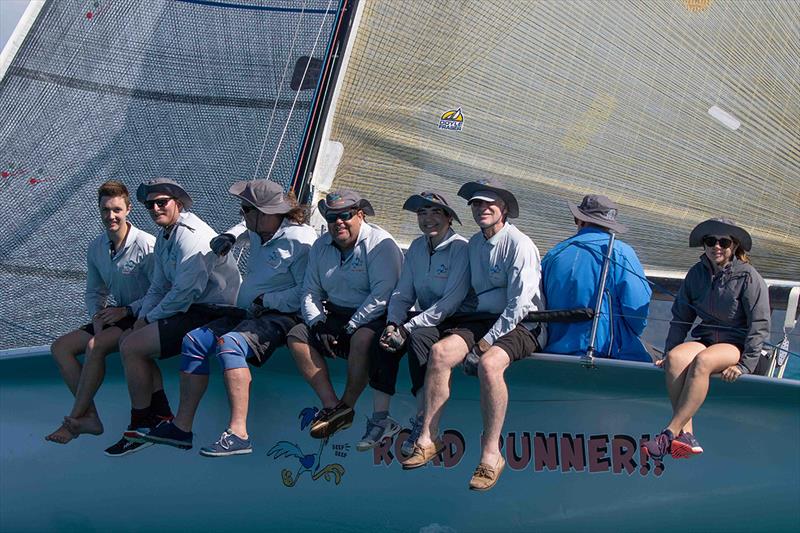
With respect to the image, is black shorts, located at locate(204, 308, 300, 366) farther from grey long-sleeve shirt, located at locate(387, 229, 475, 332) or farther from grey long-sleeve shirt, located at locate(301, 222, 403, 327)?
grey long-sleeve shirt, located at locate(387, 229, 475, 332)

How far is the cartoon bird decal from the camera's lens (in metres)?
4.79

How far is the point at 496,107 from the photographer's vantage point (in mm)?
6004

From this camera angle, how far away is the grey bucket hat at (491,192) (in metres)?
4.44

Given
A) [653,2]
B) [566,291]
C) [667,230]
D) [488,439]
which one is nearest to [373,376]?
[488,439]

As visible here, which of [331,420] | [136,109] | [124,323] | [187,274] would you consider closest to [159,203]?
[187,274]

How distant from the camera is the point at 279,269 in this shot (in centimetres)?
487

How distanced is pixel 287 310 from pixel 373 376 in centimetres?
56

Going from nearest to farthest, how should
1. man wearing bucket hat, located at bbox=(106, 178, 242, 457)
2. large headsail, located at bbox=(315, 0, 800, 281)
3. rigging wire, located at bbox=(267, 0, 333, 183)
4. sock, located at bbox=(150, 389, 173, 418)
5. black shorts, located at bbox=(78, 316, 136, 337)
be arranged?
man wearing bucket hat, located at bbox=(106, 178, 242, 457), sock, located at bbox=(150, 389, 173, 418), black shorts, located at bbox=(78, 316, 136, 337), large headsail, located at bbox=(315, 0, 800, 281), rigging wire, located at bbox=(267, 0, 333, 183)

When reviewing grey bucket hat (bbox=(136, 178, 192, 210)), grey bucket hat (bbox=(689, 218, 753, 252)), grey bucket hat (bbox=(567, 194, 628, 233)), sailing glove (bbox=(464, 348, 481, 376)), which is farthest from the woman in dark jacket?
grey bucket hat (bbox=(136, 178, 192, 210))

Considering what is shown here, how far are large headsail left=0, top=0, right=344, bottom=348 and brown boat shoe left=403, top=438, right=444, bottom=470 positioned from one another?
2.27 metres

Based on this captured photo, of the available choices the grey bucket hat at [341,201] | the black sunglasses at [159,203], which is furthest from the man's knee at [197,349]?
the grey bucket hat at [341,201]

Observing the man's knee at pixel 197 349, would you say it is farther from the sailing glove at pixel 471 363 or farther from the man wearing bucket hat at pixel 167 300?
the sailing glove at pixel 471 363

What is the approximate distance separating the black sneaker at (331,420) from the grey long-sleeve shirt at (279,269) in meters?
0.51

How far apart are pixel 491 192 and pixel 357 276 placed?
26.4 inches
